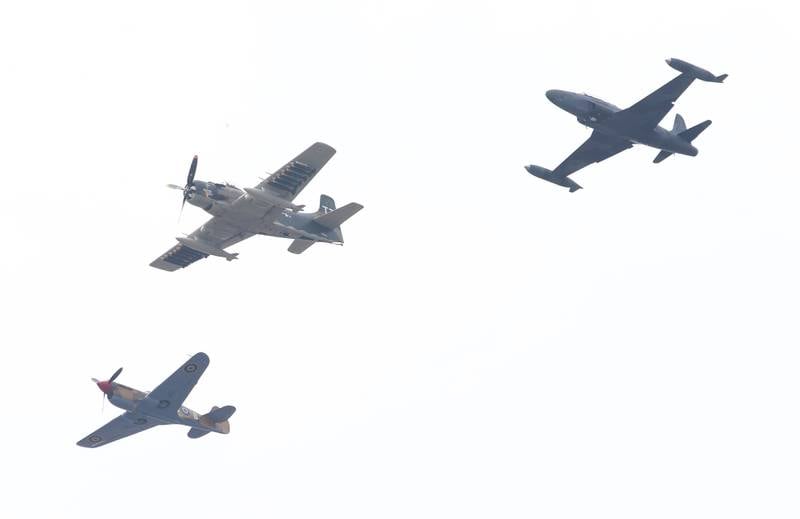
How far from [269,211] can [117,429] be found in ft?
61.2

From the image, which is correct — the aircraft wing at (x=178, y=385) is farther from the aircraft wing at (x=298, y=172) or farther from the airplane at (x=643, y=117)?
the airplane at (x=643, y=117)

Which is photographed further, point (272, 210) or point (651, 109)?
point (651, 109)

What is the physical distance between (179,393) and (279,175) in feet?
52.1

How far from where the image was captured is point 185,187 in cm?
8731

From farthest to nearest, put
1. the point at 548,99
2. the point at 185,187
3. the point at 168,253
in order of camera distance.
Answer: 1. the point at 168,253
2. the point at 548,99
3. the point at 185,187

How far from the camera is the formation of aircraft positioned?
289ft

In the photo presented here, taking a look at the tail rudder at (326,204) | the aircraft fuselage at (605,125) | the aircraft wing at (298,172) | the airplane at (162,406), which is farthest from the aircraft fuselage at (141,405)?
the aircraft fuselage at (605,125)

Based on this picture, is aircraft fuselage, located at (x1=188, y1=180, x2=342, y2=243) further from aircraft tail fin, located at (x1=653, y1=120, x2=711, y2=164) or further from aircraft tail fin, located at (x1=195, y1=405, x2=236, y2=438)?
aircraft tail fin, located at (x1=653, y1=120, x2=711, y2=164)

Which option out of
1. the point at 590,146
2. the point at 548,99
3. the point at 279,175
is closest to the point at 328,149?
the point at 279,175

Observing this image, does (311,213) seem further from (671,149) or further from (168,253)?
(671,149)

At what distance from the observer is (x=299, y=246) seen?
94.6 m

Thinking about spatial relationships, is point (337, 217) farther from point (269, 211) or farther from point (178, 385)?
point (178, 385)

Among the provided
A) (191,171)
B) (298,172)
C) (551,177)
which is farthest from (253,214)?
(551,177)

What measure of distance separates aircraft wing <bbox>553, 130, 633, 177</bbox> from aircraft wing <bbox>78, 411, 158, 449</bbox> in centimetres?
3614
